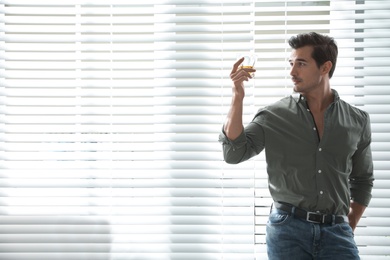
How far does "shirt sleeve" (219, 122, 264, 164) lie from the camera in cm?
221

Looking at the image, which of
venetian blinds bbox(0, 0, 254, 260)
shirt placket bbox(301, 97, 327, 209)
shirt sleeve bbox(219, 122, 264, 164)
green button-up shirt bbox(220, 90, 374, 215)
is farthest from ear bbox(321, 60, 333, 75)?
venetian blinds bbox(0, 0, 254, 260)

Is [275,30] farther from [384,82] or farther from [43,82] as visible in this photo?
[43,82]

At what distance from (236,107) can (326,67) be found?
462 millimetres

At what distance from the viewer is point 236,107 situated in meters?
2.22

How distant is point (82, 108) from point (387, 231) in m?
1.63

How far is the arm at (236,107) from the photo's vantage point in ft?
7.19

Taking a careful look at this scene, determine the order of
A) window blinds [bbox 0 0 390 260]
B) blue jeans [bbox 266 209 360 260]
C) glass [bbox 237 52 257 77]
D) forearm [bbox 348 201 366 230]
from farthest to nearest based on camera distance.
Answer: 1. window blinds [bbox 0 0 390 260]
2. forearm [bbox 348 201 366 230]
3. glass [bbox 237 52 257 77]
4. blue jeans [bbox 266 209 360 260]

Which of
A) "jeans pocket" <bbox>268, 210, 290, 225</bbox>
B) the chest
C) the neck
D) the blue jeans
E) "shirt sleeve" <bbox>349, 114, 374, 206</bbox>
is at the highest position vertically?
the neck

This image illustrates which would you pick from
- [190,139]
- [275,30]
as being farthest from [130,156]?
[275,30]

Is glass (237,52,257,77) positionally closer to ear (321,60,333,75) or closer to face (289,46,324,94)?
face (289,46,324,94)

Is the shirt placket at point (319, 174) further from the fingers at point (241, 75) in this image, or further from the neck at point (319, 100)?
the fingers at point (241, 75)

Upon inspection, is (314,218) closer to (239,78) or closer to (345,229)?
(345,229)

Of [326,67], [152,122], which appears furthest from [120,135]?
[326,67]

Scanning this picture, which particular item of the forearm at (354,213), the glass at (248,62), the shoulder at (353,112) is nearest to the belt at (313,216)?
the forearm at (354,213)
